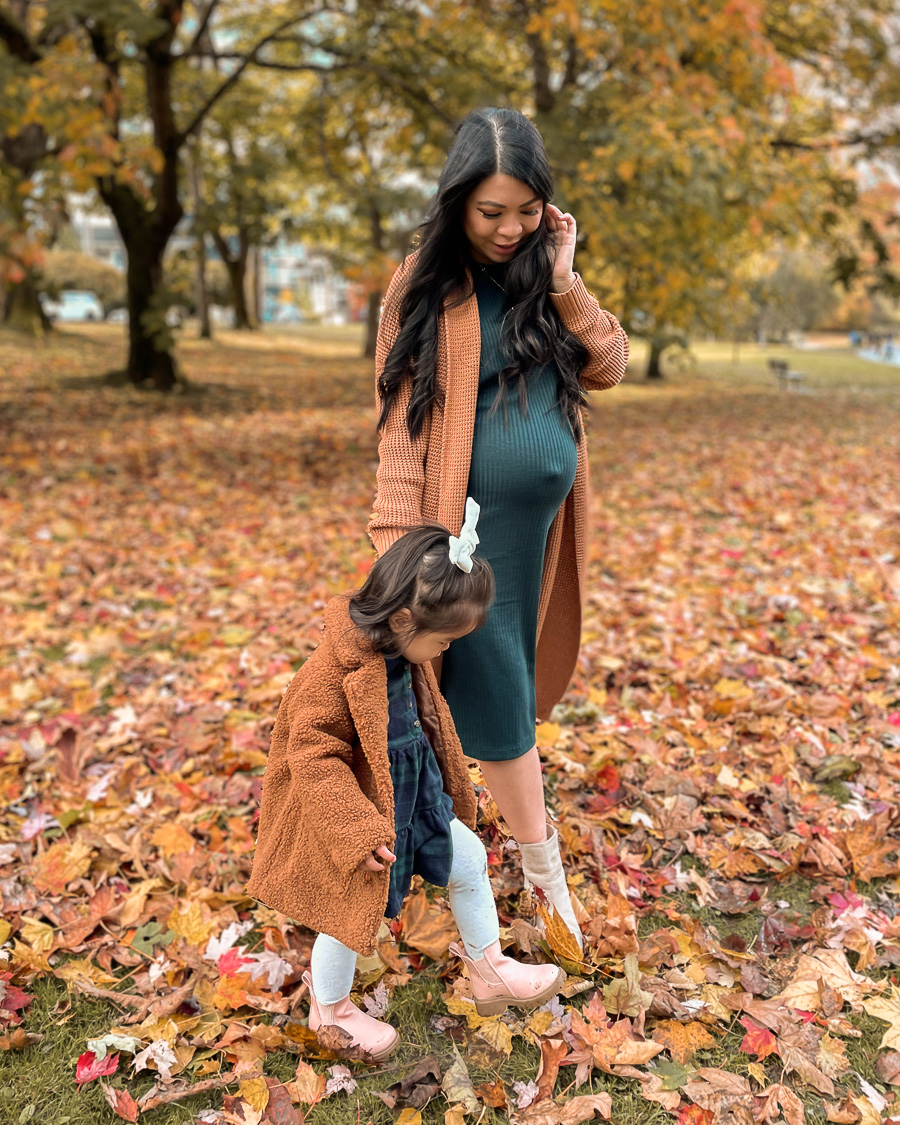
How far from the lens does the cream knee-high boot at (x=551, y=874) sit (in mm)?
2436

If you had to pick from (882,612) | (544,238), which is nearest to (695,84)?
(882,612)

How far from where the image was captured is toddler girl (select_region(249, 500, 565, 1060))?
1.82 m

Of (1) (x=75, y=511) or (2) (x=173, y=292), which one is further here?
(2) (x=173, y=292)

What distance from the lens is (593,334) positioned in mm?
2188

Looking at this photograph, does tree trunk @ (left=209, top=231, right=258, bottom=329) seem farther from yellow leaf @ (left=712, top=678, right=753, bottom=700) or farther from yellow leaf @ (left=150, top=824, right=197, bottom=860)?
yellow leaf @ (left=150, top=824, right=197, bottom=860)

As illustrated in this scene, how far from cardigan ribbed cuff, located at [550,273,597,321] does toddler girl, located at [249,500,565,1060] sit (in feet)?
1.95

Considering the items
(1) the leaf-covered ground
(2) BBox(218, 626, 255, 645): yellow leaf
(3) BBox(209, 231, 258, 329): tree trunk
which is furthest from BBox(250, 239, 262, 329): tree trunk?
(2) BBox(218, 626, 255, 645): yellow leaf

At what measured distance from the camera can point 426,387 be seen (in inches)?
83.8

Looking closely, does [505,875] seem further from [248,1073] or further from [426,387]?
[426,387]

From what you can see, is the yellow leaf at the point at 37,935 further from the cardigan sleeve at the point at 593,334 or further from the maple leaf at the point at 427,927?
the cardigan sleeve at the point at 593,334

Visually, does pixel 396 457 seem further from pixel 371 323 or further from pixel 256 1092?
pixel 371 323

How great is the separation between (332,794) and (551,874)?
0.88 meters

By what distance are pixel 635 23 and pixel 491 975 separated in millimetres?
7899

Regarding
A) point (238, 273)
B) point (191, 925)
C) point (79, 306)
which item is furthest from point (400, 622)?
point (79, 306)
